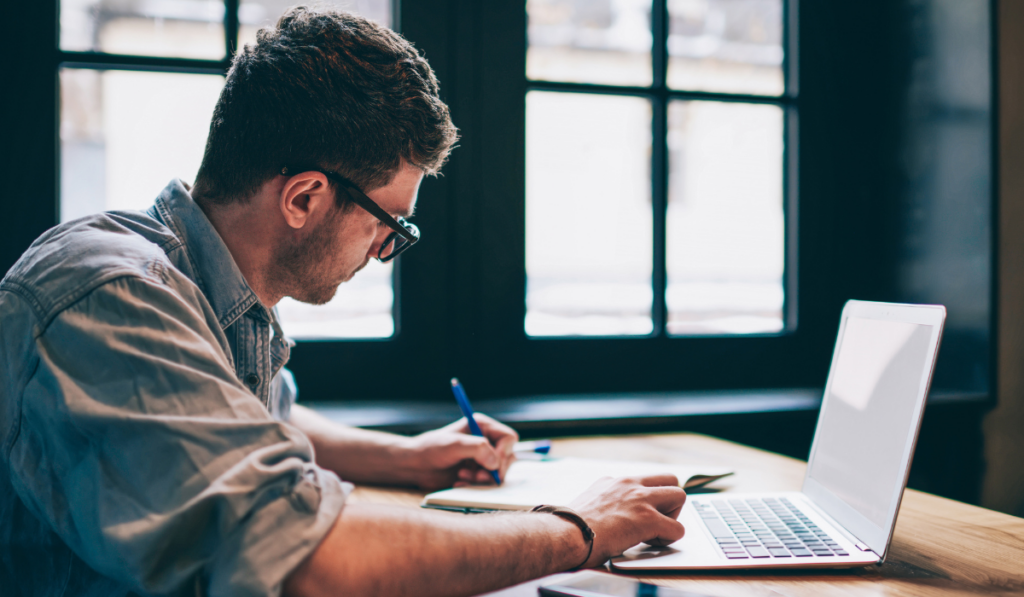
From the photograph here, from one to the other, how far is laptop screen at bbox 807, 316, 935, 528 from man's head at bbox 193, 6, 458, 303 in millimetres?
634

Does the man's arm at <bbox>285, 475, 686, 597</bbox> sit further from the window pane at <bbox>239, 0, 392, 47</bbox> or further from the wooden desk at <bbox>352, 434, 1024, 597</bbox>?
the window pane at <bbox>239, 0, 392, 47</bbox>

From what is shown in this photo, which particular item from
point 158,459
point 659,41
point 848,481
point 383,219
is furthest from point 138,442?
point 659,41

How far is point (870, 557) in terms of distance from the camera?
70 centimetres

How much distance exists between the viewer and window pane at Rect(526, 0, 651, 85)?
192 centimetres

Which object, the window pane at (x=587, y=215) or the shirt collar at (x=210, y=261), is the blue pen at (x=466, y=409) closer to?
the shirt collar at (x=210, y=261)

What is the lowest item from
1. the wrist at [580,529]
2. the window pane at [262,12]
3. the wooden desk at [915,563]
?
the wooden desk at [915,563]

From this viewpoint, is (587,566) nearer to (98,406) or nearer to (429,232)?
(98,406)

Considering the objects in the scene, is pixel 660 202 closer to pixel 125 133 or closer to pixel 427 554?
pixel 125 133

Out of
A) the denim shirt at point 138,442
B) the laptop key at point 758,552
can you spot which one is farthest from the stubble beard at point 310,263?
the laptop key at point 758,552

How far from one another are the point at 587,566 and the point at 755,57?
73.6 inches

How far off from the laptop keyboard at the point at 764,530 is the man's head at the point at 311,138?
1.96 ft

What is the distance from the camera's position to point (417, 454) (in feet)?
3.65

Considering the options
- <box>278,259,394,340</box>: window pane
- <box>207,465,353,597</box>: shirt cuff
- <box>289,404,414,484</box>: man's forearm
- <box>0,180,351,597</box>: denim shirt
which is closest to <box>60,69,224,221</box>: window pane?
<box>278,259,394,340</box>: window pane

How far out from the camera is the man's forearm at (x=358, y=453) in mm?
1132
